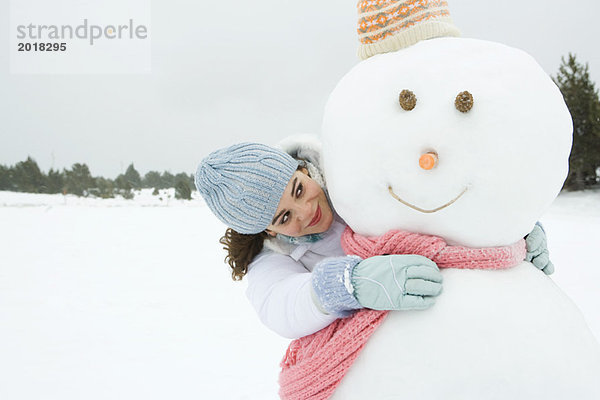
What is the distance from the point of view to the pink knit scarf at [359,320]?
935 millimetres

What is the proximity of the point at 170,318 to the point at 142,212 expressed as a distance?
272 inches

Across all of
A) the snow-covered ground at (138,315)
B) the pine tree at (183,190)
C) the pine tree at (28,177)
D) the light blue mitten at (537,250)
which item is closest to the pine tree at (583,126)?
the snow-covered ground at (138,315)

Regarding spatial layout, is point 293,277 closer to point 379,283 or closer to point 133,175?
point 379,283

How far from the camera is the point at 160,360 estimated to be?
294cm

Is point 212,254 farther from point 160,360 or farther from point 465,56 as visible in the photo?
point 465,56

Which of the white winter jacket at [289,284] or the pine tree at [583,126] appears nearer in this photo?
the white winter jacket at [289,284]

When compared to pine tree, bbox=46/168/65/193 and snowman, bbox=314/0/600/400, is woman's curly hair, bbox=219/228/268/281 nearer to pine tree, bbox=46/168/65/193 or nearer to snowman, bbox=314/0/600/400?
snowman, bbox=314/0/600/400

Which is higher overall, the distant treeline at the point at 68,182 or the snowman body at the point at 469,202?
the snowman body at the point at 469,202

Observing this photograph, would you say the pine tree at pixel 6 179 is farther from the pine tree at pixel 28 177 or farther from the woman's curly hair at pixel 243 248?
the woman's curly hair at pixel 243 248

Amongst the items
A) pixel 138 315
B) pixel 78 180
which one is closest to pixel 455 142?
pixel 138 315

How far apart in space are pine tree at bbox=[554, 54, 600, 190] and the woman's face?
434 inches

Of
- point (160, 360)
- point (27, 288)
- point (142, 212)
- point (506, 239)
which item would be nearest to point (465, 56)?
point (506, 239)

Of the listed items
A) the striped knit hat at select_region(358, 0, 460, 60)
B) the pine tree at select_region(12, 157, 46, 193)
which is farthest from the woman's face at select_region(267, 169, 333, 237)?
the pine tree at select_region(12, 157, 46, 193)

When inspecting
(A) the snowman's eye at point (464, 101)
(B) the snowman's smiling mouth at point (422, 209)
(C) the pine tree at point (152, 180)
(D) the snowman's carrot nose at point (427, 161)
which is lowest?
(C) the pine tree at point (152, 180)
